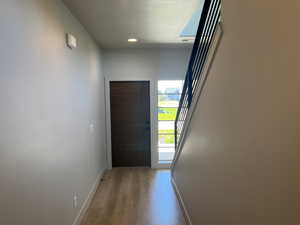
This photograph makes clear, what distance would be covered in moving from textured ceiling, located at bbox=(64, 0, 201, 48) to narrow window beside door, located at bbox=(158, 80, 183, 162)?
1.05 metres

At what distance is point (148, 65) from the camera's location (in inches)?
172

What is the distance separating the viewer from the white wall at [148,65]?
432 cm

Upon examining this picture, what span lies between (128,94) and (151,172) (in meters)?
1.70

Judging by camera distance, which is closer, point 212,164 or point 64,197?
point 212,164

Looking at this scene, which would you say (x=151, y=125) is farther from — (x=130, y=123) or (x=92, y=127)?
(x=92, y=127)

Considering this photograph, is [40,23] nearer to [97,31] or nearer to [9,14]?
[9,14]

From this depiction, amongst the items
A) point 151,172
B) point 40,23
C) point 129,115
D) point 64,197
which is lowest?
point 151,172

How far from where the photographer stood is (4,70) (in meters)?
1.20

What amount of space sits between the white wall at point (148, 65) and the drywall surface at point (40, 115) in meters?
1.45

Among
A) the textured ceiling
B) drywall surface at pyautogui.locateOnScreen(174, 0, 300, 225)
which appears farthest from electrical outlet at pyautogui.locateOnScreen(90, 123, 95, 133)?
drywall surface at pyautogui.locateOnScreen(174, 0, 300, 225)

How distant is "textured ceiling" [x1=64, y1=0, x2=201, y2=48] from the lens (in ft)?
7.38

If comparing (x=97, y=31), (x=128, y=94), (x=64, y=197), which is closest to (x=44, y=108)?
(x=64, y=197)

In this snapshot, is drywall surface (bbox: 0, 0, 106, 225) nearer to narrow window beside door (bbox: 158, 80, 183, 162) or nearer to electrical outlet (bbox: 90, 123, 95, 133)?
electrical outlet (bbox: 90, 123, 95, 133)

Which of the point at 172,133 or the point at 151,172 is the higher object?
the point at 172,133
